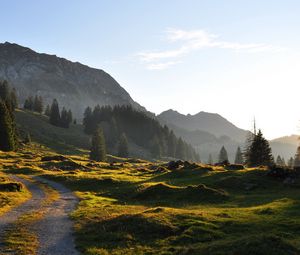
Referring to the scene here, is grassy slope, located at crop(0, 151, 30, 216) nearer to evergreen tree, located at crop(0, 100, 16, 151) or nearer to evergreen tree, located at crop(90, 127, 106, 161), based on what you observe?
evergreen tree, located at crop(0, 100, 16, 151)

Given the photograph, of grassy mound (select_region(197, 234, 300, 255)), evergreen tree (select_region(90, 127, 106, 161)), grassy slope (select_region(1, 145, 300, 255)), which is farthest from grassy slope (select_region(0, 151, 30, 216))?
evergreen tree (select_region(90, 127, 106, 161))

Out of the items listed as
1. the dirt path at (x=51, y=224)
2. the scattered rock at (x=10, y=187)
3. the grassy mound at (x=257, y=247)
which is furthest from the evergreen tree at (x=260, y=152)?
the grassy mound at (x=257, y=247)

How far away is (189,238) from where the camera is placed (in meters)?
25.0

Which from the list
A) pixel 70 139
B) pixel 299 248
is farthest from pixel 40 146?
pixel 299 248

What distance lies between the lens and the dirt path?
76.3ft

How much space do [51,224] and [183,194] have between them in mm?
20548

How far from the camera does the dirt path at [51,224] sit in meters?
23.3

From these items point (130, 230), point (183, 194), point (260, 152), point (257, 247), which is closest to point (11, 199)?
point (183, 194)

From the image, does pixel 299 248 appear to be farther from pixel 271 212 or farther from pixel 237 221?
pixel 271 212

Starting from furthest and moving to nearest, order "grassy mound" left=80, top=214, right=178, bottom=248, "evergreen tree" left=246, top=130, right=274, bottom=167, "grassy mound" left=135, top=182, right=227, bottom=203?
"evergreen tree" left=246, top=130, right=274, bottom=167, "grassy mound" left=135, top=182, right=227, bottom=203, "grassy mound" left=80, top=214, right=178, bottom=248

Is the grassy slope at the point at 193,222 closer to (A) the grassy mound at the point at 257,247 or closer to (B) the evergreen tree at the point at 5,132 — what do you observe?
(A) the grassy mound at the point at 257,247

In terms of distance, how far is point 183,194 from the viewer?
47.4m

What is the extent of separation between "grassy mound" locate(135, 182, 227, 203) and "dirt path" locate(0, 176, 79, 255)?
9.14m

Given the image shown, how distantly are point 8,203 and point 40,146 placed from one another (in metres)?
124
